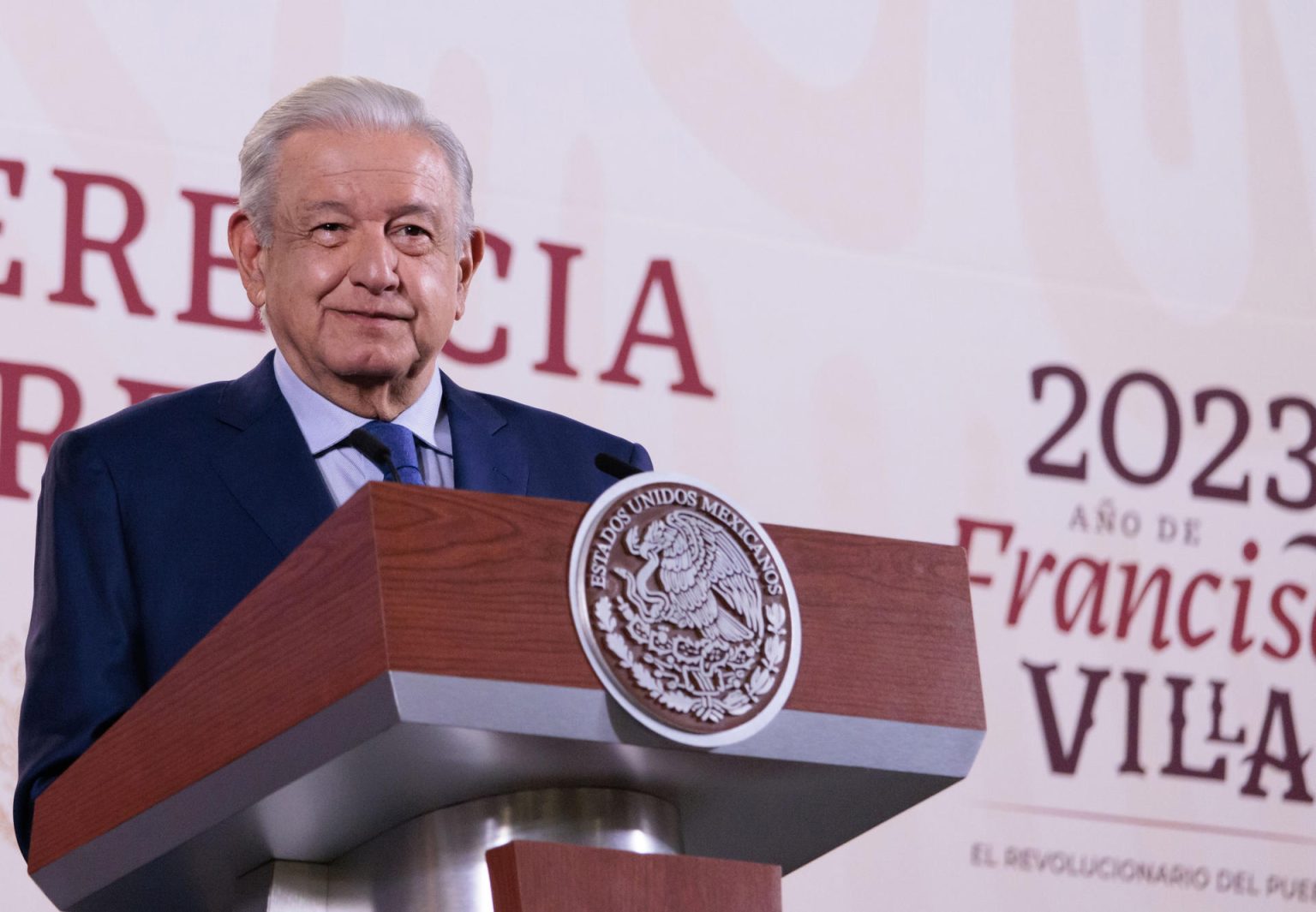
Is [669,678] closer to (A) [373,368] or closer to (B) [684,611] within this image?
(B) [684,611]

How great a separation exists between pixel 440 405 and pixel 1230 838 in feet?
5.83

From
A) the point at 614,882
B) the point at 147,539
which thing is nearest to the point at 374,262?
the point at 147,539

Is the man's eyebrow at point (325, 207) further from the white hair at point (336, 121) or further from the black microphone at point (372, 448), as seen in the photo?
the black microphone at point (372, 448)

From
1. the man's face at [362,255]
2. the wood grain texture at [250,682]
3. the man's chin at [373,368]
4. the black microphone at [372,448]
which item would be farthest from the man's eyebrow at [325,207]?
the wood grain texture at [250,682]

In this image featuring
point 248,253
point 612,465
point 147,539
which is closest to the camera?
point 612,465

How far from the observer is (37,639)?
5.11ft

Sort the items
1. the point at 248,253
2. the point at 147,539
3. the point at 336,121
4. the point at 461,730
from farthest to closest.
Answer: the point at 248,253
the point at 336,121
the point at 147,539
the point at 461,730

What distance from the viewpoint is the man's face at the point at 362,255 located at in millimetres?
1700

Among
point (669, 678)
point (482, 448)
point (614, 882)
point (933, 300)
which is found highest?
point (933, 300)

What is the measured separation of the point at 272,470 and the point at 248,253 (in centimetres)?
31

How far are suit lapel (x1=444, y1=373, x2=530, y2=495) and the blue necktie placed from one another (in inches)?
1.4

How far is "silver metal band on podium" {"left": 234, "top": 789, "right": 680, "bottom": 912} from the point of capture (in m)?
1.18

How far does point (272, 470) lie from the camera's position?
1.60 m

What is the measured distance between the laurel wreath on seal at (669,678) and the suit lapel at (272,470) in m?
0.42
